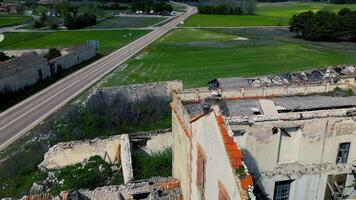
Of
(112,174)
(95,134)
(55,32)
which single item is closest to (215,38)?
(55,32)

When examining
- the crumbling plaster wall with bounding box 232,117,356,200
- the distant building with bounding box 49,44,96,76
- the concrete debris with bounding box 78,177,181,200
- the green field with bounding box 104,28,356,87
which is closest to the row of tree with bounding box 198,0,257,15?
the green field with bounding box 104,28,356,87

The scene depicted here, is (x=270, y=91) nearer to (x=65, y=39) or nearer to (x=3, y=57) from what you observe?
(x=3, y=57)

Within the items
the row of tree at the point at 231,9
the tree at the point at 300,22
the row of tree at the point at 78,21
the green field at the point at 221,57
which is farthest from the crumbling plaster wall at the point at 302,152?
the row of tree at the point at 231,9

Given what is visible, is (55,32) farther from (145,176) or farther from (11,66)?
(145,176)

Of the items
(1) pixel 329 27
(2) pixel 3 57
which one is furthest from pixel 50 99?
(1) pixel 329 27

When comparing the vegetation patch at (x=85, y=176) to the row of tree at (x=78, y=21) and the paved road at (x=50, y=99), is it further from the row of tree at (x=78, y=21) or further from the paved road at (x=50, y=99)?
the row of tree at (x=78, y=21)

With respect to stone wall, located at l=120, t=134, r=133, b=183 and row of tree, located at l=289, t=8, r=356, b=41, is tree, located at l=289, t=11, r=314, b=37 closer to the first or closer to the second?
row of tree, located at l=289, t=8, r=356, b=41
